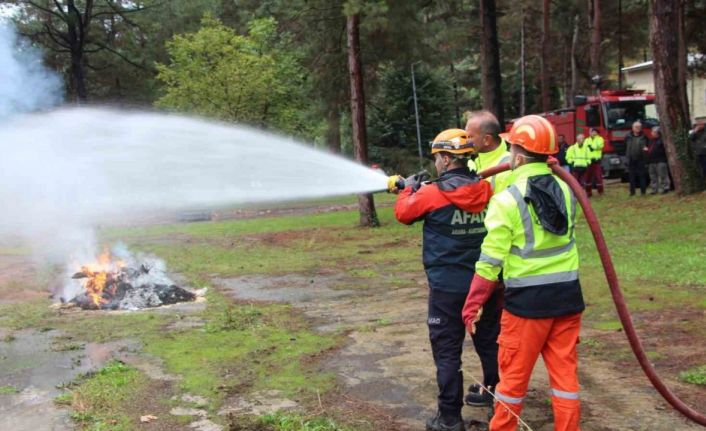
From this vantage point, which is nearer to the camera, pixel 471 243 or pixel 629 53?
pixel 471 243

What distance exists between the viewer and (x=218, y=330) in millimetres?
Answer: 7410

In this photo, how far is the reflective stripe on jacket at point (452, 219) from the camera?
14.8ft

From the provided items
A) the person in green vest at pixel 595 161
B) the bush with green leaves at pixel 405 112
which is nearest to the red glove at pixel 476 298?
the person in green vest at pixel 595 161

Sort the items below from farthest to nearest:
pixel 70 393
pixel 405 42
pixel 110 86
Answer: pixel 110 86
pixel 405 42
pixel 70 393

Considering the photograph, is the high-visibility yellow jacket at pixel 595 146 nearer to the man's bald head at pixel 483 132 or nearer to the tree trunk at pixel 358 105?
the tree trunk at pixel 358 105

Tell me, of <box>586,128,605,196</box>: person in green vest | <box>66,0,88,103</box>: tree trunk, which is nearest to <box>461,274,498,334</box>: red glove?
<box>586,128,605,196</box>: person in green vest

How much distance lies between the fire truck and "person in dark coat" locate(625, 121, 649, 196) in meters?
4.90

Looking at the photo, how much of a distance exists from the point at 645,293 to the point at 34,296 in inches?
337

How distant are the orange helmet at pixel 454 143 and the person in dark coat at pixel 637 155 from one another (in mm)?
14918

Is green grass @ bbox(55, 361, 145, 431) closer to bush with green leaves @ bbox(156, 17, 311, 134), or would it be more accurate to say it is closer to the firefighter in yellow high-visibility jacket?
the firefighter in yellow high-visibility jacket

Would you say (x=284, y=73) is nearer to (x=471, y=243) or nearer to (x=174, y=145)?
(x=174, y=145)

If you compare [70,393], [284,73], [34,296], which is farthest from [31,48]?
[70,393]

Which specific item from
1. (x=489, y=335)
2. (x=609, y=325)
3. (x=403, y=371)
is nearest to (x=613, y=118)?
(x=609, y=325)

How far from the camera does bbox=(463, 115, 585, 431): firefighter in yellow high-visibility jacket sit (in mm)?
3811
